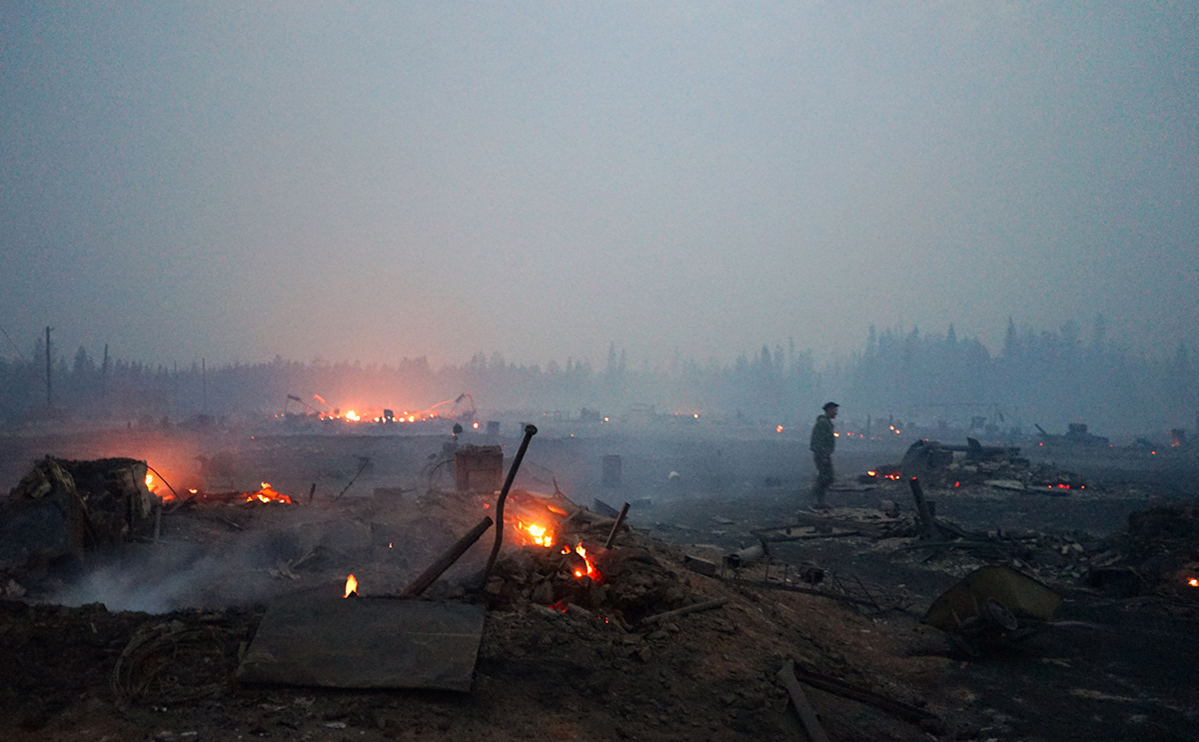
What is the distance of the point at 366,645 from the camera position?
14.8ft

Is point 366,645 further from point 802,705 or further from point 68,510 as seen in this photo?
point 68,510

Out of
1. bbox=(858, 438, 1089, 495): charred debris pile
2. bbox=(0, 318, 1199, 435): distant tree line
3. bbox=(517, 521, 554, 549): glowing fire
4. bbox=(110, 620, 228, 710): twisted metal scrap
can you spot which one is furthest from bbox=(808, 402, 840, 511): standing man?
bbox=(0, 318, 1199, 435): distant tree line

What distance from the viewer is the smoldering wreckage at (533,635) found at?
13.2 ft

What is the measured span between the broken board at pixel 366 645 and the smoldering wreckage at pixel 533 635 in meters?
0.02

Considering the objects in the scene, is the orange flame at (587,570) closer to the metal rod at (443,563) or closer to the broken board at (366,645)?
the metal rod at (443,563)

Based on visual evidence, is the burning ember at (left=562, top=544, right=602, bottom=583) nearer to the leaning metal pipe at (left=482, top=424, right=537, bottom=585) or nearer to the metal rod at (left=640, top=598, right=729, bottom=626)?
the metal rod at (left=640, top=598, right=729, bottom=626)

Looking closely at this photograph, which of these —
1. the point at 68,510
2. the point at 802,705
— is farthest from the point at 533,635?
the point at 68,510

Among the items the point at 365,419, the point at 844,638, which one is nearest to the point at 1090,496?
the point at 844,638

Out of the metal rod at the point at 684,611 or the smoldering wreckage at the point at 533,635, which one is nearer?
the smoldering wreckage at the point at 533,635

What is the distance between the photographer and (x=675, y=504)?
21328 millimetres

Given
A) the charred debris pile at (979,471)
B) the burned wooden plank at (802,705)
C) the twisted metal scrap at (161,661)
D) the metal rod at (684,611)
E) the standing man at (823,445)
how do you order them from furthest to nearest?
the charred debris pile at (979,471) < the standing man at (823,445) < the metal rod at (684,611) < the burned wooden plank at (802,705) < the twisted metal scrap at (161,661)

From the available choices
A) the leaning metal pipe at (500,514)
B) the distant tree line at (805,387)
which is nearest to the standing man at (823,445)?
the leaning metal pipe at (500,514)

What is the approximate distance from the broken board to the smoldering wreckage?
2 centimetres

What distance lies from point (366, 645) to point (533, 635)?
1355mm
